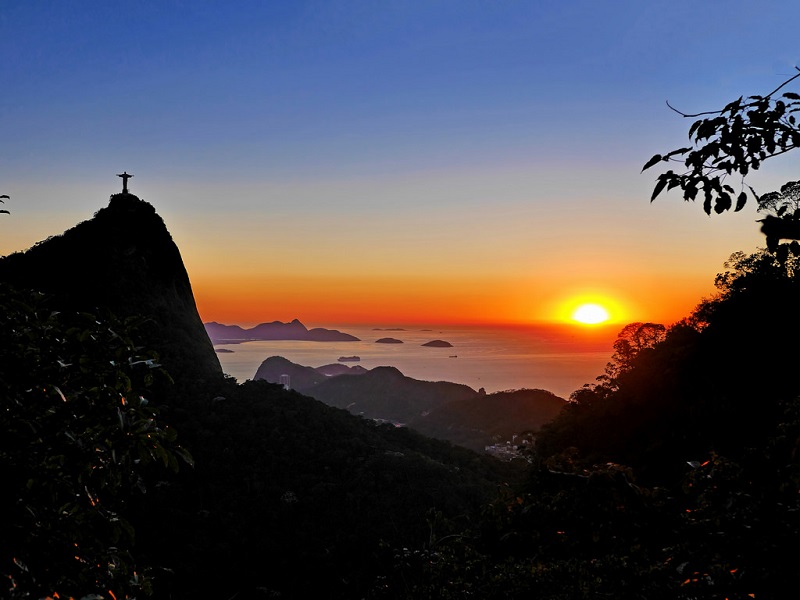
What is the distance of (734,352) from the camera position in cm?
4025

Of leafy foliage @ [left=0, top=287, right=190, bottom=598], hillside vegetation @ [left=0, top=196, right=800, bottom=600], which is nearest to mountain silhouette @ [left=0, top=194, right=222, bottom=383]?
hillside vegetation @ [left=0, top=196, right=800, bottom=600]

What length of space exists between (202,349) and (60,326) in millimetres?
60962

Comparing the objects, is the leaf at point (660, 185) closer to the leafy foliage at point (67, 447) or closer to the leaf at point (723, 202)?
the leaf at point (723, 202)

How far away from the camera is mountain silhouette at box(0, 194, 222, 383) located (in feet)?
181

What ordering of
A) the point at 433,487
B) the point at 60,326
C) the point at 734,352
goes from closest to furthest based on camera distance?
the point at 60,326 → the point at 734,352 → the point at 433,487

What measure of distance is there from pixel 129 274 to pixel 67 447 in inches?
2521

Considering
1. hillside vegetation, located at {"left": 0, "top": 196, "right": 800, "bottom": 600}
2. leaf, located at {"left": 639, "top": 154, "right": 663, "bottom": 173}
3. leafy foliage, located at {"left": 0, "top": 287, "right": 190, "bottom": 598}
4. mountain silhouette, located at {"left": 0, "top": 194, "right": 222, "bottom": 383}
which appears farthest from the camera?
mountain silhouette, located at {"left": 0, "top": 194, "right": 222, "bottom": 383}

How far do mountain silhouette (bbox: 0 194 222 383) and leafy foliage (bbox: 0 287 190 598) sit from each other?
52.6 metres

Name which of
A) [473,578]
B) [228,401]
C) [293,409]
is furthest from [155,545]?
[473,578]

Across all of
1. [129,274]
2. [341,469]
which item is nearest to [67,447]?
[341,469]

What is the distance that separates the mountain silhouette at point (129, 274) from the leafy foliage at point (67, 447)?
52.6 meters

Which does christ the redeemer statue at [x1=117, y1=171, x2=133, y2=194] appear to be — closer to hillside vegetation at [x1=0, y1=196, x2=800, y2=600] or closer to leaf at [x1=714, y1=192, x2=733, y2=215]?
hillside vegetation at [x1=0, y1=196, x2=800, y2=600]

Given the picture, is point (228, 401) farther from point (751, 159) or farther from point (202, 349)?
point (751, 159)

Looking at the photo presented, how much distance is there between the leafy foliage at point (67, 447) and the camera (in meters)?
3.68
